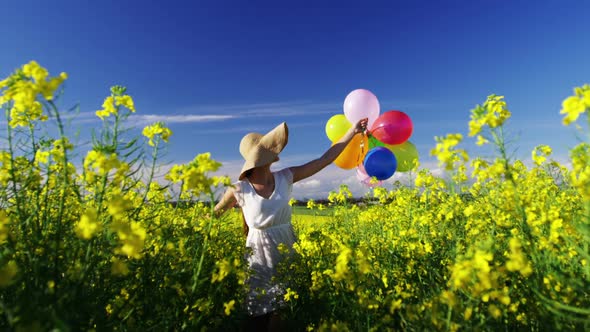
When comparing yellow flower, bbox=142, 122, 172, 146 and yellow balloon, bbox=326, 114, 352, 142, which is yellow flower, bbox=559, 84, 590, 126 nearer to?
yellow flower, bbox=142, 122, 172, 146

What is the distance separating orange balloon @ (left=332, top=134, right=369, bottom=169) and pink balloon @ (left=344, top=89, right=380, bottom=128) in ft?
1.00

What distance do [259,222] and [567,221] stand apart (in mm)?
1991

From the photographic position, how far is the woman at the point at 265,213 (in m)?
2.62

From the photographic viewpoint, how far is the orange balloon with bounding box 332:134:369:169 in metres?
5.98

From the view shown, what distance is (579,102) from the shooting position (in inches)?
50.6

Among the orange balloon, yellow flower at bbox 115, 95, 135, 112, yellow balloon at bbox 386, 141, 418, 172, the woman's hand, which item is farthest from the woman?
yellow balloon at bbox 386, 141, 418, 172

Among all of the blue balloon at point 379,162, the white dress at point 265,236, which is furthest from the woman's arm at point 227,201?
the blue balloon at point 379,162

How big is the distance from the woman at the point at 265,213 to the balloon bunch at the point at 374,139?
123 inches

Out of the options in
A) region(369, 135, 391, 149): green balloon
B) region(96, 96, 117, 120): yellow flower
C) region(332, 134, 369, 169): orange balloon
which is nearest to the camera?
region(96, 96, 117, 120): yellow flower

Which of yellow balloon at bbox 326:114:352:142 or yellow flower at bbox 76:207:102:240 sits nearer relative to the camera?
yellow flower at bbox 76:207:102:240

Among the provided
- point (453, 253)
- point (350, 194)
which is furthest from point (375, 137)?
point (453, 253)

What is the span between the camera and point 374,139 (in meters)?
6.11

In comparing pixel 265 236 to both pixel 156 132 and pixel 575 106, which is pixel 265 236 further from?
pixel 575 106

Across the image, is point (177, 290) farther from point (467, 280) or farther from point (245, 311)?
point (467, 280)
